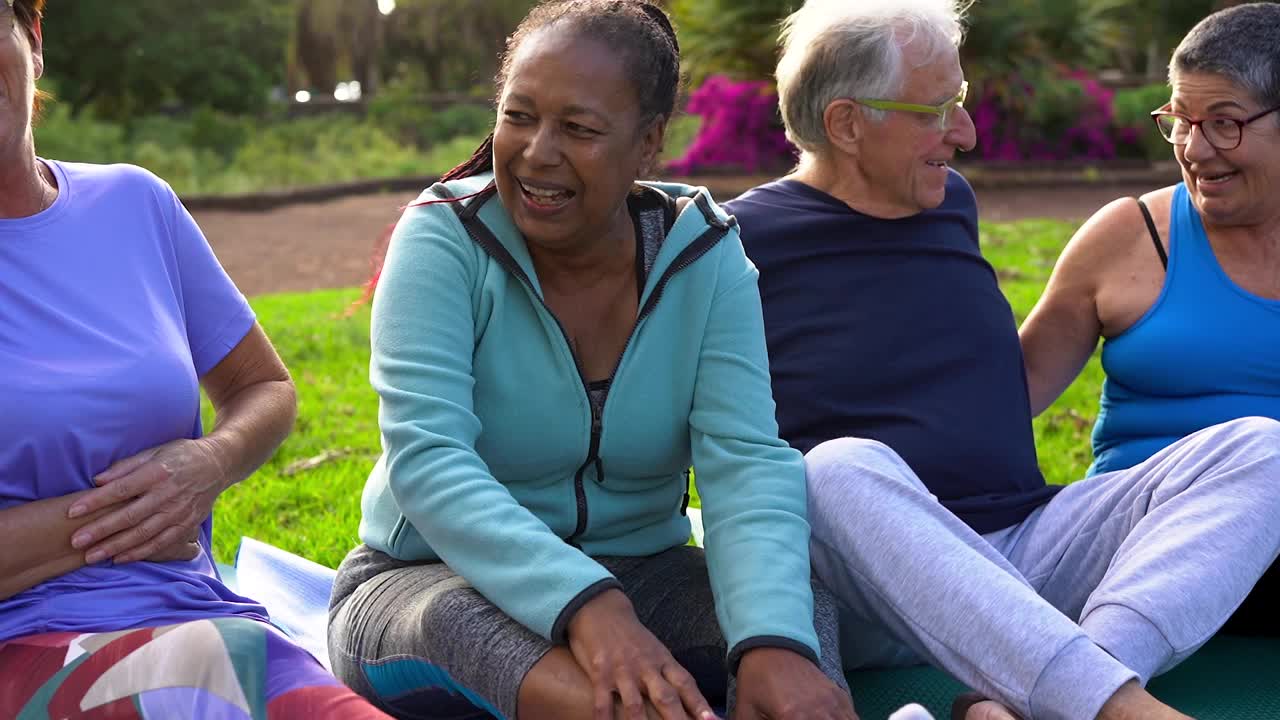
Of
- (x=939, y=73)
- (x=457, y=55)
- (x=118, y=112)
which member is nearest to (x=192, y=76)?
(x=118, y=112)

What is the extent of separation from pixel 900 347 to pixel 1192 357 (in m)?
0.74

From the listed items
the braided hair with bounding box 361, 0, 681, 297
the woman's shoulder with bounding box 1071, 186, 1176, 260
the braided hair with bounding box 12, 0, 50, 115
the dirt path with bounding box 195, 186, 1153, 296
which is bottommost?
the dirt path with bounding box 195, 186, 1153, 296

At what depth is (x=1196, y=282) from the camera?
354 cm

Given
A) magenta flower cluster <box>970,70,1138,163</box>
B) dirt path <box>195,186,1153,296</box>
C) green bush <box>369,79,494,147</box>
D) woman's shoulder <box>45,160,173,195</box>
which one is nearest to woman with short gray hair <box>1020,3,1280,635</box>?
woman's shoulder <box>45,160,173,195</box>

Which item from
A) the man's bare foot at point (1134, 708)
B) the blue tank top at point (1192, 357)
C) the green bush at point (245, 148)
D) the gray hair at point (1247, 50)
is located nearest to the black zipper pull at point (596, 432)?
the man's bare foot at point (1134, 708)

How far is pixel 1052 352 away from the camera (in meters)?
3.68

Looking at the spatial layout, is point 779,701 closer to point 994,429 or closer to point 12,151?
point 994,429

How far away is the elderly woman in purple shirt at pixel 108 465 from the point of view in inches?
88.4

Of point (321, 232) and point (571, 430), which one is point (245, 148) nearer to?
point (321, 232)

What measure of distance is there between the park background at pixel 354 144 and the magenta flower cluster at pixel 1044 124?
0.9 inches

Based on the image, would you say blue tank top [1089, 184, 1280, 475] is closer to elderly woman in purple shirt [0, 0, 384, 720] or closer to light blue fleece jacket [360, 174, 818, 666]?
light blue fleece jacket [360, 174, 818, 666]

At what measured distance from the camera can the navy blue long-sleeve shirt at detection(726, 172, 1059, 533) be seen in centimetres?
330

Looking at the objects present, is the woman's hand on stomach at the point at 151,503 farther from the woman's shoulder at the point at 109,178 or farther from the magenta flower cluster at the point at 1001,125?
the magenta flower cluster at the point at 1001,125

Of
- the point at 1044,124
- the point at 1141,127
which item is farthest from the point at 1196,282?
the point at 1141,127
